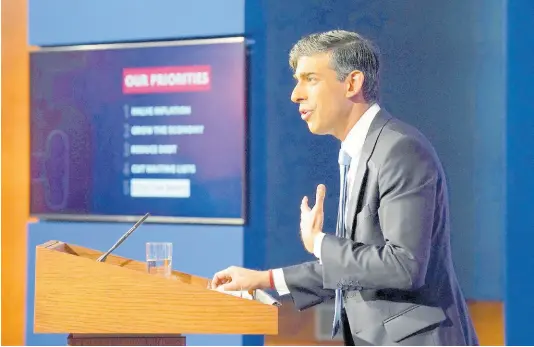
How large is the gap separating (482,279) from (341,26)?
58.4 inches

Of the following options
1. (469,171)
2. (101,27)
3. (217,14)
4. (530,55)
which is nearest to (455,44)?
(530,55)

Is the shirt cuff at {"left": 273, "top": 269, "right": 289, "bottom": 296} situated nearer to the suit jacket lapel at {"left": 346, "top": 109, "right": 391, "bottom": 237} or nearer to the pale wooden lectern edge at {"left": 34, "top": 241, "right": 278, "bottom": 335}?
the pale wooden lectern edge at {"left": 34, "top": 241, "right": 278, "bottom": 335}

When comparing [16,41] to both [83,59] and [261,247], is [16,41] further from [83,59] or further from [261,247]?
[261,247]

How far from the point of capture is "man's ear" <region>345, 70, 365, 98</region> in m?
2.20

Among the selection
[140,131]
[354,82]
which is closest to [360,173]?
[354,82]

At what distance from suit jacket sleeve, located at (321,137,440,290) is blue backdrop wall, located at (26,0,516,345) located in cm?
165

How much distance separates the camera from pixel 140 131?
13.7 feet

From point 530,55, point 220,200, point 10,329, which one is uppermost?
point 530,55

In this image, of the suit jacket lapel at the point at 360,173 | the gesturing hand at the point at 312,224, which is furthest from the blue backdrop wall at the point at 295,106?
the gesturing hand at the point at 312,224

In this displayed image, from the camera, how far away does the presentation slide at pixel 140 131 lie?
157 inches

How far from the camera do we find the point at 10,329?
4.40 m

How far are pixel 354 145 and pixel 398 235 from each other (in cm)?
39

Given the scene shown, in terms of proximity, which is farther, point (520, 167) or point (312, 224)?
point (520, 167)

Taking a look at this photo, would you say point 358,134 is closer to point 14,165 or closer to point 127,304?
point 127,304
